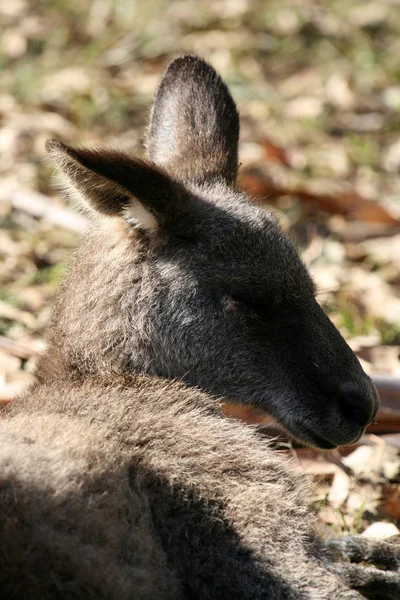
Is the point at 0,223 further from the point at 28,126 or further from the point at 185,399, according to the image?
the point at 185,399

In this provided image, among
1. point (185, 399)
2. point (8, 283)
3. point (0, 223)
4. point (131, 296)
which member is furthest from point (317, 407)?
point (0, 223)

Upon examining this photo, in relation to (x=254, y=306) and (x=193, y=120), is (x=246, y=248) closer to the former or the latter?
(x=254, y=306)

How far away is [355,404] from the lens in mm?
4633

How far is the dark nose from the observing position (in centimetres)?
463

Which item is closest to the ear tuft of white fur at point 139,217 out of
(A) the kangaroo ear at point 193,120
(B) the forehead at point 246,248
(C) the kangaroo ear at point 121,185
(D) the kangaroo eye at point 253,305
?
(C) the kangaroo ear at point 121,185

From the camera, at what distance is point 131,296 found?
4.61 meters

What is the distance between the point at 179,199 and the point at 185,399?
0.95m

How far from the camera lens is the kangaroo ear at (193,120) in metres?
5.41

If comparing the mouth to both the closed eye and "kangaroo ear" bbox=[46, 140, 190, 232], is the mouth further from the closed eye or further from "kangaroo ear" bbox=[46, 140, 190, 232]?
"kangaroo ear" bbox=[46, 140, 190, 232]

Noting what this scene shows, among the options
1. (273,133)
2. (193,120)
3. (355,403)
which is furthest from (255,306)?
(273,133)

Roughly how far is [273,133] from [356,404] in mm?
5199

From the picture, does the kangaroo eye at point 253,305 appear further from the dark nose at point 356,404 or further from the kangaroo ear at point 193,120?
the kangaroo ear at point 193,120

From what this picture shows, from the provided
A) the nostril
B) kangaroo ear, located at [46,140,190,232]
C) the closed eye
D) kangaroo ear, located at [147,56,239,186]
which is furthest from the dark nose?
kangaroo ear, located at [147,56,239,186]

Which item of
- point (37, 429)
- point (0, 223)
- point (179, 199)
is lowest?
point (37, 429)
